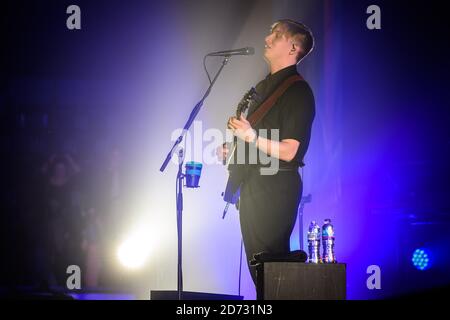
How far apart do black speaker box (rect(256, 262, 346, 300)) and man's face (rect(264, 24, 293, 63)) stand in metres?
1.78

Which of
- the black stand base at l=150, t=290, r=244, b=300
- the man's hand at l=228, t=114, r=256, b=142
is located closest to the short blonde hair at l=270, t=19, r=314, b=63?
the man's hand at l=228, t=114, r=256, b=142

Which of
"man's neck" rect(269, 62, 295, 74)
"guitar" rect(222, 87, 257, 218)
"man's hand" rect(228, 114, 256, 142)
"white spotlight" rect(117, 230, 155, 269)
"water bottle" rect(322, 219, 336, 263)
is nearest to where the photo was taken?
"water bottle" rect(322, 219, 336, 263)

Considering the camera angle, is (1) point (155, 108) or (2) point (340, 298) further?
(1) point (155, 108)

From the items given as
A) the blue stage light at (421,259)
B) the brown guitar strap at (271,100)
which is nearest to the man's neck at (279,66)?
the brown guitar strap at (271,100)

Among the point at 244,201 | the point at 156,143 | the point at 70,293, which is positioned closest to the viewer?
the point at 244,201

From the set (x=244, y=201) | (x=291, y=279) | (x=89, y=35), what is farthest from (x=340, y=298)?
(x=89, y=35)

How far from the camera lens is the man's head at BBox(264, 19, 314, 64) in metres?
4.19

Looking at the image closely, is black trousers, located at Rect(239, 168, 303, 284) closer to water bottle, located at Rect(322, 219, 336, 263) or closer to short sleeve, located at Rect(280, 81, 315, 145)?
short sleeve, located at Rect(280, 81, 315, 145)

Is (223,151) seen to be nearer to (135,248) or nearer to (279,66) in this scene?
(279,66)

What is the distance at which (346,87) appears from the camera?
580cm

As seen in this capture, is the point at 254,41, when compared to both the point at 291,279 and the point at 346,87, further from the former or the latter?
the point at 291,279

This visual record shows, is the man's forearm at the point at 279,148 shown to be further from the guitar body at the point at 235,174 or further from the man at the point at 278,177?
the guitar body at the point at 235,174

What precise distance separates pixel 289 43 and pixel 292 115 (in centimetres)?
61

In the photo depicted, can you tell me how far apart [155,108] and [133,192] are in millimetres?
899
